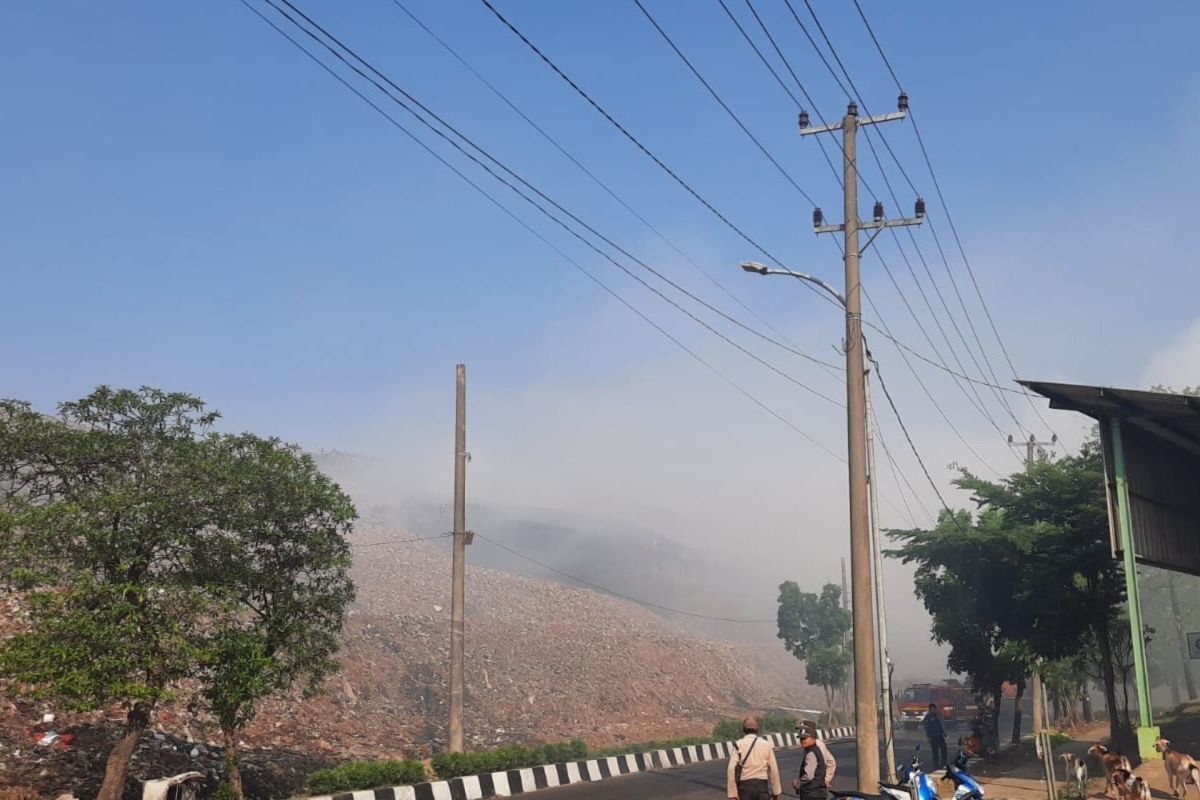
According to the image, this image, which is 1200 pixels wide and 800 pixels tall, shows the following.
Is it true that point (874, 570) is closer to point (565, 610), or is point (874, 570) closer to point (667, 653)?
point (667, 653)

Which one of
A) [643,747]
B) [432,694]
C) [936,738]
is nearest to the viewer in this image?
[936,738]

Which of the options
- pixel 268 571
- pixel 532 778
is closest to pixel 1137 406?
pixel 532 778

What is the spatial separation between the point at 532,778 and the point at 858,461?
10224 mm

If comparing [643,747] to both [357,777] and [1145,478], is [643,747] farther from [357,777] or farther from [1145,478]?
[1145,478]

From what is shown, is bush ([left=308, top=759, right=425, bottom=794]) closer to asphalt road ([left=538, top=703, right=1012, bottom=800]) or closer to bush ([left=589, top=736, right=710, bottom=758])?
asphalt road ([left=538, top=703, right=1012, bottom=800])

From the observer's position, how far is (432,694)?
44188 millimetres

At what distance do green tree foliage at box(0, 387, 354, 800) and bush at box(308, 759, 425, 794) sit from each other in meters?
1.71

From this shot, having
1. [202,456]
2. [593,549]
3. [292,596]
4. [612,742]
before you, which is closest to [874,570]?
[292,596]

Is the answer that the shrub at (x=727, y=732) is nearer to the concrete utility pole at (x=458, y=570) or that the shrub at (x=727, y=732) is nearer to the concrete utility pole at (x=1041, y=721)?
the concrete utility pole at (x=1041, y=721)

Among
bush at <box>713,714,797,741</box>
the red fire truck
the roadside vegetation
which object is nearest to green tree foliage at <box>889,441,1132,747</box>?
bush at <box>713,714,797,741</box>

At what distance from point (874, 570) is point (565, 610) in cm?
5360

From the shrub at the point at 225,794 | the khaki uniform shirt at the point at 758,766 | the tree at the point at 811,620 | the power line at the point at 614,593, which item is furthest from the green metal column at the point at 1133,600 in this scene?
the power line at the point at 614,593

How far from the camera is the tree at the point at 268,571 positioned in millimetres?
18000

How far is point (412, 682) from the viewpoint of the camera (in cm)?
4469
